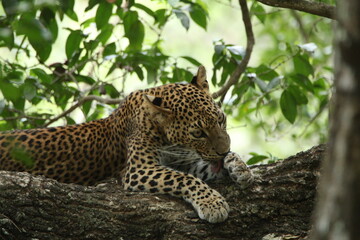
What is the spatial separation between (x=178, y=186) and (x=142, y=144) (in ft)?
3.48

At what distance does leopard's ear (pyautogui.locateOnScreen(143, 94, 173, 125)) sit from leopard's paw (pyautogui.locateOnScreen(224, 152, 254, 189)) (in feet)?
3.35

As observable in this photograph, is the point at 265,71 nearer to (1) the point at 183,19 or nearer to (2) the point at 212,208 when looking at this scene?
(1) the point at 183,19

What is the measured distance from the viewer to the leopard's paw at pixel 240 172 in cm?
598

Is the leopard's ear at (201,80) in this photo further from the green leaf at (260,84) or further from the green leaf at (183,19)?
the green leaf at (260,84)

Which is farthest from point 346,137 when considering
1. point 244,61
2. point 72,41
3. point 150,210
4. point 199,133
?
point 72,41

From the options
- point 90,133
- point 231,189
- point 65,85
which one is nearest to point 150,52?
point 65,85

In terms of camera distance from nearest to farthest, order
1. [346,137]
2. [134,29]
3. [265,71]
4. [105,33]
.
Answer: [346,137] < [134,29] < [105,33] < [265,71]

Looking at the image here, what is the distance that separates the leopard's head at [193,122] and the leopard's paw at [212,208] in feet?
3.57

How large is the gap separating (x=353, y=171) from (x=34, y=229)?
3740mm

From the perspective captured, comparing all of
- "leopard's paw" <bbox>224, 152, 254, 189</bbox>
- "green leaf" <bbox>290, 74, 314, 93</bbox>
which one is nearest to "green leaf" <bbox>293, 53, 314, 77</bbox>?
"green leaf" <bbox>290, 74, 314, 93</bbox>

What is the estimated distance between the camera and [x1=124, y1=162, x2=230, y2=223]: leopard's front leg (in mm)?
5609

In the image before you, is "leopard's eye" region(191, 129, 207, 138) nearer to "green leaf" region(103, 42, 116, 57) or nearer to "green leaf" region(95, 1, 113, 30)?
"green leaf" region(95, 1, 113, 30)

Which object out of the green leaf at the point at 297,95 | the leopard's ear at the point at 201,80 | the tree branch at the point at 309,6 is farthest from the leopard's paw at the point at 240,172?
the green leaf at the point at 297,95

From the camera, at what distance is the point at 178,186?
6086 millimetres
